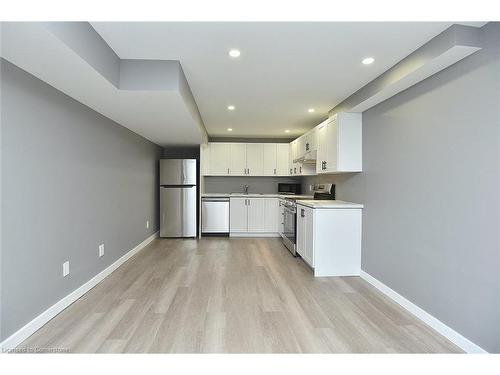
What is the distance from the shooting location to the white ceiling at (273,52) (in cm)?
190

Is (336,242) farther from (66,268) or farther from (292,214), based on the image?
(66,268)

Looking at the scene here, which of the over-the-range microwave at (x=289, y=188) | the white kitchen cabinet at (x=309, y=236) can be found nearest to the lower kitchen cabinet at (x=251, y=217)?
the over-the-range microwave at (x=289, y=188)

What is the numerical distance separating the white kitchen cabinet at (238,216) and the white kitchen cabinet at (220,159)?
739 mm

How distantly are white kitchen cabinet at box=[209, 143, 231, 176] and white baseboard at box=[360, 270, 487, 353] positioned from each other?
3.92 m

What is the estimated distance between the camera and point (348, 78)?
2.81 m

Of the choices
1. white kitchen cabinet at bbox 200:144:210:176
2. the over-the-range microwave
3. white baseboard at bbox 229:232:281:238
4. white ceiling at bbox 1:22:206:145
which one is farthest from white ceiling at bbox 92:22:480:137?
white baseboard at bbox 229:232:281:238

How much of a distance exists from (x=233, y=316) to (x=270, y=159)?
4.32 meters

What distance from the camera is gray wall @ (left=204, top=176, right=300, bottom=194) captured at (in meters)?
6.53

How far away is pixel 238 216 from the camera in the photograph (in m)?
5.89

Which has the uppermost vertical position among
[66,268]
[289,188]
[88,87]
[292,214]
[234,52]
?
[234,52]

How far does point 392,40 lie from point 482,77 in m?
0.65

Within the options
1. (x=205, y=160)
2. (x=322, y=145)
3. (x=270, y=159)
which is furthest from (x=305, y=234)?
(x=205, y=160)

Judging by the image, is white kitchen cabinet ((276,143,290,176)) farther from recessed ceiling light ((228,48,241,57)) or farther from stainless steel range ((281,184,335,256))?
recessed ceiling light ((228,48,241,57))

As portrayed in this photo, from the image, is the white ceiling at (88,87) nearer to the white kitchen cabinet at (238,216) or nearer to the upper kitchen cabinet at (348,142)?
the upper kitchen cabinet at (348,142)
